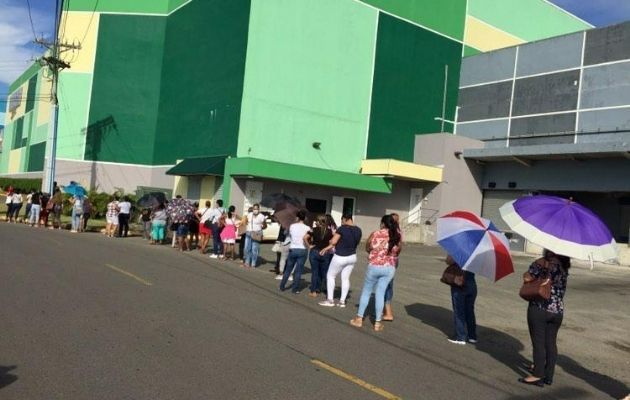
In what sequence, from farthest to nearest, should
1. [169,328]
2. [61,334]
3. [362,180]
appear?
[362,180] < [169,328] < [61,334]

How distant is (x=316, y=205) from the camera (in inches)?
1177

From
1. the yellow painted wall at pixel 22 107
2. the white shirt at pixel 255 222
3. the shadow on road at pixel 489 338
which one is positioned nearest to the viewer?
the shadow on road at pixel 489 338

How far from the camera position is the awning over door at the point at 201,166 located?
87.6 ft

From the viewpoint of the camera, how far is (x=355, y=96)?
3088 centimetres

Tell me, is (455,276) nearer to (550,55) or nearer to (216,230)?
(216,230)

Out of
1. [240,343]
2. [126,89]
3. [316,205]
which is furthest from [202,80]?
[240,343]

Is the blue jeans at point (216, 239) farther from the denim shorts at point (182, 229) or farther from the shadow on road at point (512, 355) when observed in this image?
the shadow on road at point (512, 355)

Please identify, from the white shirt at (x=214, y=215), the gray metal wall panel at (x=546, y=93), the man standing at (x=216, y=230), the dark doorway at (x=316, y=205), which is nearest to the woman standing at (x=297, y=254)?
the man standing at (x=216, y=230)

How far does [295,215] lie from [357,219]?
58.6ft

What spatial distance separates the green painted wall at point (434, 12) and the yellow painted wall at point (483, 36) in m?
0.69

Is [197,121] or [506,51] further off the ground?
[506,51]

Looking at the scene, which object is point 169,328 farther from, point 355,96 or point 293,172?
point 355,96

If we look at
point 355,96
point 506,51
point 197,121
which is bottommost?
point 197,121

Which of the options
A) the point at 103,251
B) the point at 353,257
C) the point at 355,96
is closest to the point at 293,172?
the point at 355,96
